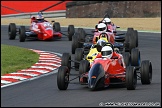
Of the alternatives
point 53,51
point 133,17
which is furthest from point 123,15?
point 53,51

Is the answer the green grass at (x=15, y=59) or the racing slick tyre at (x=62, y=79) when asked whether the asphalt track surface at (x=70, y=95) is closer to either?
the racing slick tyre at (x=62, y=79)

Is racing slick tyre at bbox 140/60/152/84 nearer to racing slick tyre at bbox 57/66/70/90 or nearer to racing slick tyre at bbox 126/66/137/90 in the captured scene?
racing slick tyre at bbox 126/66/137/90

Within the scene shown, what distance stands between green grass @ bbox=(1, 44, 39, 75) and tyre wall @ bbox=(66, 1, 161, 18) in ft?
61.5

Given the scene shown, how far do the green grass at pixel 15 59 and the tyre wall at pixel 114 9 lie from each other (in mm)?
18742

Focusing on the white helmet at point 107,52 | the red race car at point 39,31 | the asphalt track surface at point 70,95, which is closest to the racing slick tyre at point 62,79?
the asphalt track surface at point 70,95

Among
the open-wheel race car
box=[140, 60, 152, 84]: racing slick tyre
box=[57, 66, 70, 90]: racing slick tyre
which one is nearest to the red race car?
the open-wheel race car

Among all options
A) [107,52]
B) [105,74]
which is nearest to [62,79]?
[105,74]

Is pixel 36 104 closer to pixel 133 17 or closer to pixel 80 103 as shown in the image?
pixel 80 103

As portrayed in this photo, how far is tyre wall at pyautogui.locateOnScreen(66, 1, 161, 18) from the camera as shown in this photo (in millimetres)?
43250

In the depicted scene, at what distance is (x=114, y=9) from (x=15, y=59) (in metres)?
23.6

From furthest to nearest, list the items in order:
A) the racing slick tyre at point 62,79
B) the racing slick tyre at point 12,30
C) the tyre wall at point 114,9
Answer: the tyre wall at point 114,9, the racing slick tyre at point 12,30, the racing slick tyre at point 62,79

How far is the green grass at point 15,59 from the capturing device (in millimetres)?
19266

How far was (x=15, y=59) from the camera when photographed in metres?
21.6

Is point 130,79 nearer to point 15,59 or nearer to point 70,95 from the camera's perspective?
point 70,95
